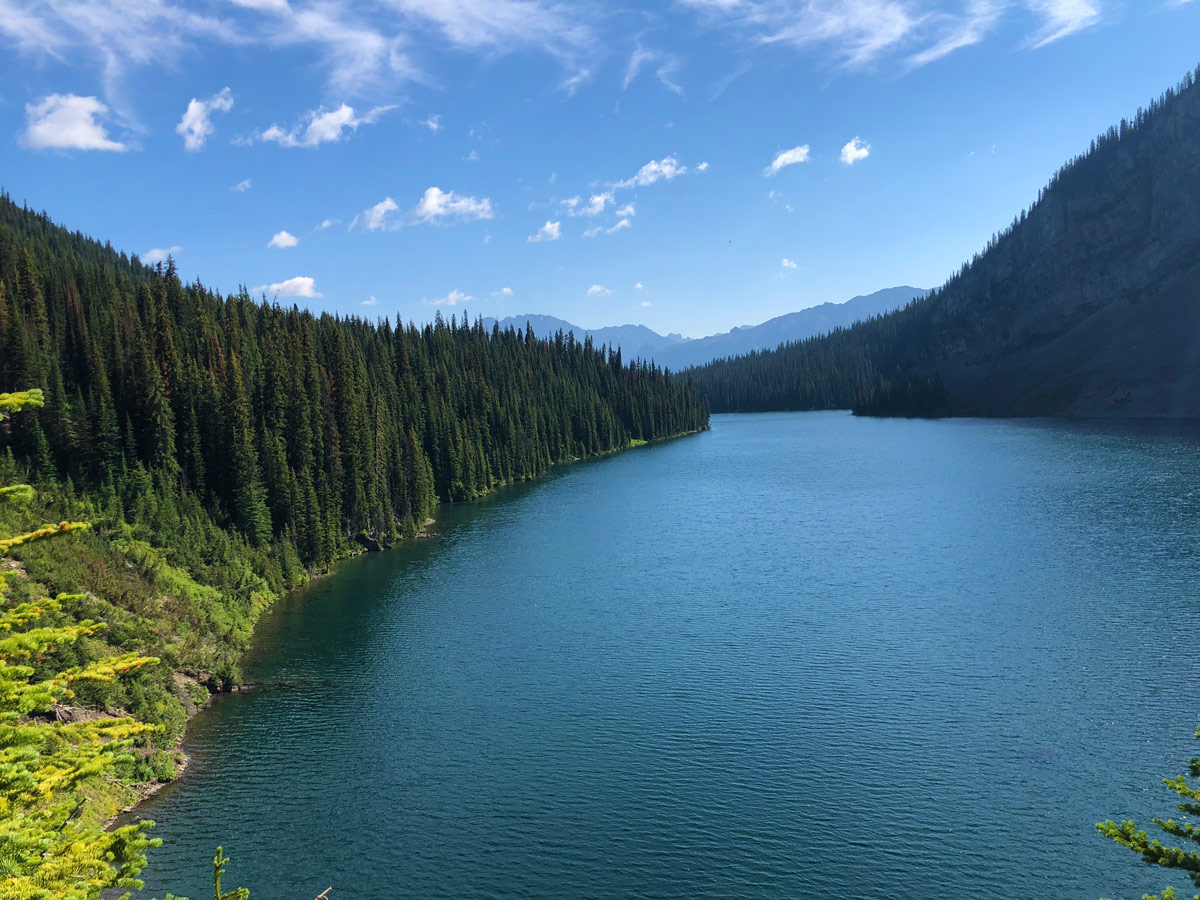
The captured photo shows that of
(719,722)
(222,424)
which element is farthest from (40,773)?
(222,424)

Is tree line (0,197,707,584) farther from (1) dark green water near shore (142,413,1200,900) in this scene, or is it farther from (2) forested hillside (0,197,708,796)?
(1) dark green water near shore (142,413,1200,900)

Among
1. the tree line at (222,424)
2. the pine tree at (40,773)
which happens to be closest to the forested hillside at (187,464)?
the tree line at (222,424)

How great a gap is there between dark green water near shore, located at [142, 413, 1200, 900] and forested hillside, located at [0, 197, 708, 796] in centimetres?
538

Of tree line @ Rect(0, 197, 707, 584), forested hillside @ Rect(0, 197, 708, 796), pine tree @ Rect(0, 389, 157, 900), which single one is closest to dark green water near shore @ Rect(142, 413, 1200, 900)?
forested hillside @ Rect(0, 197, 708, 796)

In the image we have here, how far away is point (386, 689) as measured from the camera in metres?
51.0

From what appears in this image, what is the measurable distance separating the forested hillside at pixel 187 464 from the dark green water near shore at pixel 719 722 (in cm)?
538

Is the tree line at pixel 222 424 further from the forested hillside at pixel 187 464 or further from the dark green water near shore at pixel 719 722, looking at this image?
the dark green water near shore at pixel 719 722

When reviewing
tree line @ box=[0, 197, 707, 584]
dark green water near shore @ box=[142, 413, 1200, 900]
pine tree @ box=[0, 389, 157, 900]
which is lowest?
dark green water near shore @ box=[142, 413, 1200, 900]

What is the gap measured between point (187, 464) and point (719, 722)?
6913cm

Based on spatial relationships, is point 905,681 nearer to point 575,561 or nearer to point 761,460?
point 575,561

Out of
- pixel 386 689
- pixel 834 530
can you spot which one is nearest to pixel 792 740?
pixel 386 689

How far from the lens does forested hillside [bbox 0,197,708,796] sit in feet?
168

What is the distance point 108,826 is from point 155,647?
15.9 metres

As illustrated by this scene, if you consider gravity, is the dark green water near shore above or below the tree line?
below
